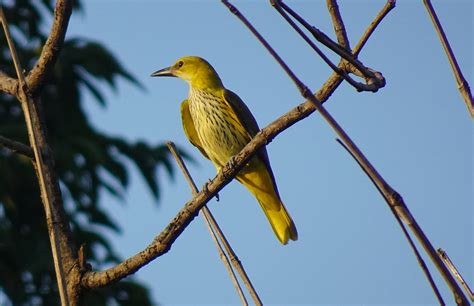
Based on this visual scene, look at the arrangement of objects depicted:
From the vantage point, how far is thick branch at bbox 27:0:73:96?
2.79 meters

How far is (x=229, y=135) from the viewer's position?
536 centimetres

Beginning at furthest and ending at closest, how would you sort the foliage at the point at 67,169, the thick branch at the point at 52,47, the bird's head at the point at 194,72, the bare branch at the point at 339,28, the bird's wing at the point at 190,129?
the foliage at the point at 67,169 → the bird's head at the point at 194,72 → the bird's wing at the point at 190,129 → the thick branch at the point at 52,47 → the bare branch at the point at 339,28

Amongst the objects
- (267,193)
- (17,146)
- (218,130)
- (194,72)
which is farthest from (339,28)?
(194,72)

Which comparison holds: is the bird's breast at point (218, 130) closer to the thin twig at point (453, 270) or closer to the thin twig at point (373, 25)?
the thin twig at point (373, 25)

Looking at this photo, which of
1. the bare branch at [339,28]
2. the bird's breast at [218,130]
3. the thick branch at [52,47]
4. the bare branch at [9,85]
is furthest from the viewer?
the bird's breast at [218,130]

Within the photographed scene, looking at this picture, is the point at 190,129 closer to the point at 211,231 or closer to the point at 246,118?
the point at 246,118

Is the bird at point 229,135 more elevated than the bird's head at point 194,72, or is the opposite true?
the bird's head at point 194,72

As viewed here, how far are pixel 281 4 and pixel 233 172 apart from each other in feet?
4.13

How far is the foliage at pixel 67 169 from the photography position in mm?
9906

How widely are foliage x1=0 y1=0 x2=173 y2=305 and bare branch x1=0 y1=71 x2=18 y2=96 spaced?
6.52 meters

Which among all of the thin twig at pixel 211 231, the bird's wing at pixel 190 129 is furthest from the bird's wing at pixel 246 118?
the thin twig at pixel 211 231

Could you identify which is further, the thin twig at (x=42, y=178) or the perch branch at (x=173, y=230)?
the perch branch at (x=173, y=230)

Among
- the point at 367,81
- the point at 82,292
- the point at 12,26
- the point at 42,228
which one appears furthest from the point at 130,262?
the point at 12,26

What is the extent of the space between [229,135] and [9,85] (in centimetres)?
246
